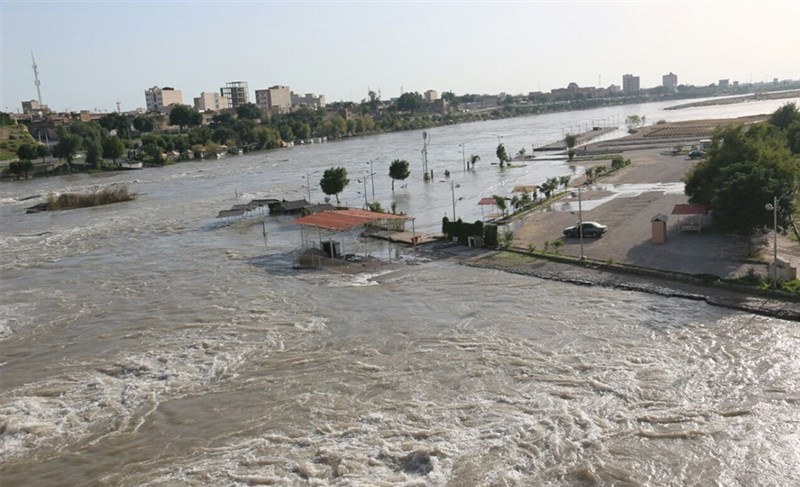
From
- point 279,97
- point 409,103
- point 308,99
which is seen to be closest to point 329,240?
point 409,103

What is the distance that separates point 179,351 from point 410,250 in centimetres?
817

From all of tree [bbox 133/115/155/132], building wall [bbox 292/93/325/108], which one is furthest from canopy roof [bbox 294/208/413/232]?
building wall [bbox 292/93/325/108]

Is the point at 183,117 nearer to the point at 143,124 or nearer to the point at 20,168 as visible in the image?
the point at 143,124

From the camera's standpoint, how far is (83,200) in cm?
3453

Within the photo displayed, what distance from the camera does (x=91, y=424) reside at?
377 inches

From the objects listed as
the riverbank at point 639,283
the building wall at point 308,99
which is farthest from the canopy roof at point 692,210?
the building wall at point 308,99

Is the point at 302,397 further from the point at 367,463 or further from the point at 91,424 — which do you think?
the point at 91,424

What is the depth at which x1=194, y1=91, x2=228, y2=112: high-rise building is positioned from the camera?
139 m

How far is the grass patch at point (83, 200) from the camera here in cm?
3372

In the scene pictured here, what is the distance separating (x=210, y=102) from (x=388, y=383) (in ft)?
471

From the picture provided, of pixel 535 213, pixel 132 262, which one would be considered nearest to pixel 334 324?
pixel 132 262

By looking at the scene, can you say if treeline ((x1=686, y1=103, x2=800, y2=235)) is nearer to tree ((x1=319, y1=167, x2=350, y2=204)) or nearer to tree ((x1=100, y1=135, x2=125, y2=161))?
tree ((x1=319, y1=167, x2=350, y2=204))

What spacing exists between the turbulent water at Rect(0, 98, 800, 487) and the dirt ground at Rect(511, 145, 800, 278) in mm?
2239

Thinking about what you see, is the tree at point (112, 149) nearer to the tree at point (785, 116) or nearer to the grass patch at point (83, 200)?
the grass patch at point (83, 200)
